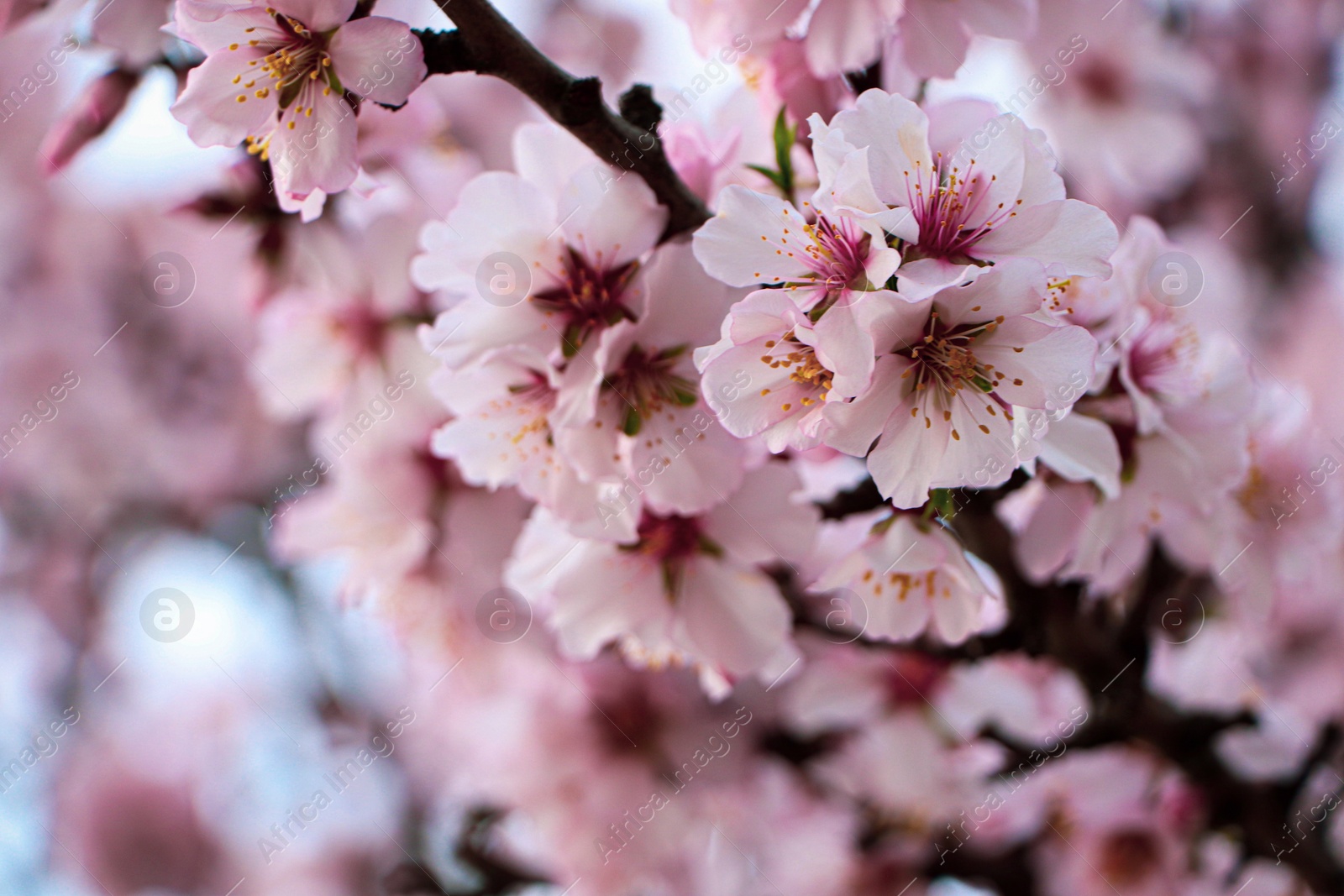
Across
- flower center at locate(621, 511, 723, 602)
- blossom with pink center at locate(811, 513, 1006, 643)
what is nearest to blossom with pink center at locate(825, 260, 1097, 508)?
blossom with pink center at locate(811, 513, 1006, 643)

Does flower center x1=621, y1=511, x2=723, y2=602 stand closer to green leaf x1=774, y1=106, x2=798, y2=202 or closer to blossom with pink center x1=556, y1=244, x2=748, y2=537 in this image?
blossom with pink center x1=556, y1=244, x2=748, y2=537

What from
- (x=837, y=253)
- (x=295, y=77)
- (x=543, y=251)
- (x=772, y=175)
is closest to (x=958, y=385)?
(x=837, y=253)

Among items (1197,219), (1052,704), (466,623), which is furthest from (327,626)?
(1197,219)

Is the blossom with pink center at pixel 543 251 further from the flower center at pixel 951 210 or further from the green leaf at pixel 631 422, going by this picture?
the flower center at pixel 951 210

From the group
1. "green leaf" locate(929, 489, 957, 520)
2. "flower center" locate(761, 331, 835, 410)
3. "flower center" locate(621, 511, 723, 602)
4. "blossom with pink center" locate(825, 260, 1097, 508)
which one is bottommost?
"flower center" locate(621, 511, 723, 602)

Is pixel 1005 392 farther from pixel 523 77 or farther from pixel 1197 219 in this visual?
pixel 1197 219

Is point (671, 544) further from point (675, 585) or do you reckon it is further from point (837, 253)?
point (837, 253)

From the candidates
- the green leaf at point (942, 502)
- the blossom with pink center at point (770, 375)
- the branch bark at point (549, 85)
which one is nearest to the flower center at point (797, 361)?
the blossom with pink center at point (770, 375)
